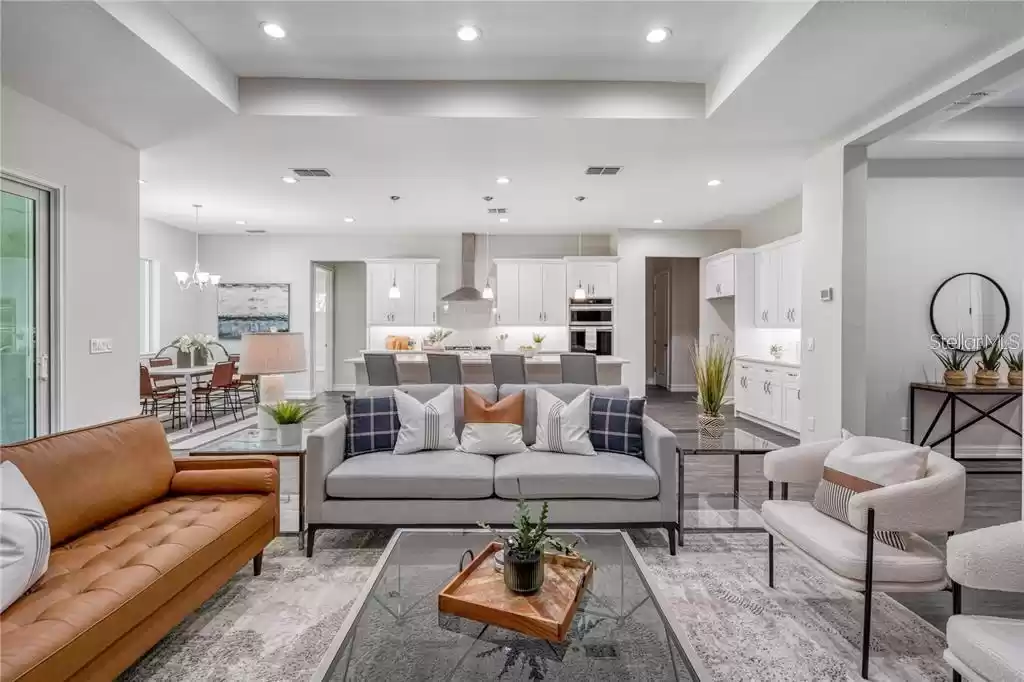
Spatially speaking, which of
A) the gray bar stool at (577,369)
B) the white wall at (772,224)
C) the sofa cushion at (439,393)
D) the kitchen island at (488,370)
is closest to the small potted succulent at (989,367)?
the white wall at (772,224)

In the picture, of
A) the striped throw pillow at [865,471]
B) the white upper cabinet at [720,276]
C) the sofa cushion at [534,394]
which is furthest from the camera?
the white upper cabinet at [720,276]

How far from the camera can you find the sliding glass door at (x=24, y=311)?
11.7 feet

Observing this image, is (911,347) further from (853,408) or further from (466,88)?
(466,88)

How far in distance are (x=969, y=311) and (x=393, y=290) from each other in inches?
283

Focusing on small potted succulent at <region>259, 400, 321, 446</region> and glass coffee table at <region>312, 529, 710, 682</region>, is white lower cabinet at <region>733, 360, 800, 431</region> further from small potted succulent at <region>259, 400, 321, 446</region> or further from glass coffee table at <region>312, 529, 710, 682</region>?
small potted succulent at <region>259, 400, 321, 446</region>

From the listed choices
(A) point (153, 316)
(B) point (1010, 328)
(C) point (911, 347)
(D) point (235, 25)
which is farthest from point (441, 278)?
(B) point (1010, 328)

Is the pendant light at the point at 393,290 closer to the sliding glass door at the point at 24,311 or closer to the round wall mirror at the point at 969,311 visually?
the sliding glass door at the point at 24,311

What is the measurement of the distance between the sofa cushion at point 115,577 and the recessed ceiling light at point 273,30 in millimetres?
2750

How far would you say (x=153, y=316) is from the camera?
811 cm

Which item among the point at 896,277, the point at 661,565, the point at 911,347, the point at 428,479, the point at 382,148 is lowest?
the point at 661,565

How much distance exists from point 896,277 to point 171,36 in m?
6.13

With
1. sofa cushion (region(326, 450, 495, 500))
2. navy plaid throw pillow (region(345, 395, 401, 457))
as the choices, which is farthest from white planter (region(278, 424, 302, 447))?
sofa cushion (region(326, 450, 495, 500))

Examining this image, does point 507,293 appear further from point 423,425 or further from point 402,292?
point 423,425

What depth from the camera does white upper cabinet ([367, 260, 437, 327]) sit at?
29.4ft
